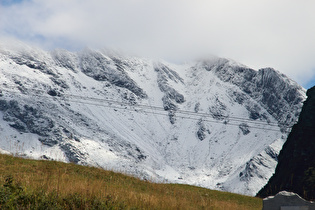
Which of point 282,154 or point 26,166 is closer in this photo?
point 26,166

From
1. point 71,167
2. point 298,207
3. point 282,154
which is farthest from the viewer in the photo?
point 282,154

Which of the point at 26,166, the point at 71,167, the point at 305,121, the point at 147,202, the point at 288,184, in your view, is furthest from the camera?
the point at 305,121

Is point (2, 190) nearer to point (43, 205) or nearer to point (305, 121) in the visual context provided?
point (43, 205)

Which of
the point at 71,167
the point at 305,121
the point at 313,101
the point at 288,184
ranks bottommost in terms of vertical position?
the point at 288,184

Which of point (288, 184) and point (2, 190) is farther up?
point (2, 190)

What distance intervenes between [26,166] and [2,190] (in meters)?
9.59

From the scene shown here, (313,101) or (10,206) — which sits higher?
(313,101)

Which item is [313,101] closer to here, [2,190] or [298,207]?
[298,207]

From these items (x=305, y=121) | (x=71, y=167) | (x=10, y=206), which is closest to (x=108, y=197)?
(x=10, y=206)

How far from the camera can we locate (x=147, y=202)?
32.8 feet

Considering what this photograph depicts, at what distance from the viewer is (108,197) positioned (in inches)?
365

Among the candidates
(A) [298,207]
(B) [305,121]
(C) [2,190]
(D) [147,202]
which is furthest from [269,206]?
(B) [305,121]

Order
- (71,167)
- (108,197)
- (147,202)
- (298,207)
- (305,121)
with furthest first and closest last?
(305,121) → (71,167) → (298,207) → (147,202) → (108,197)

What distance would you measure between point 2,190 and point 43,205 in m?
1.11
